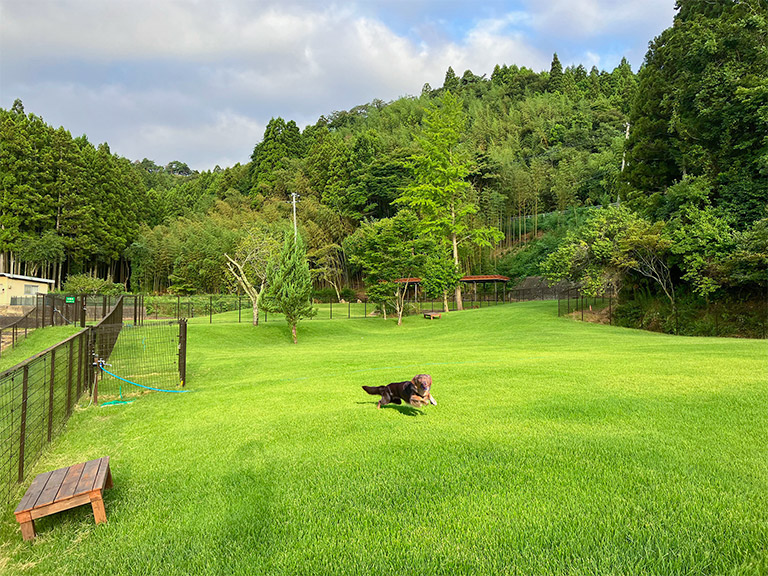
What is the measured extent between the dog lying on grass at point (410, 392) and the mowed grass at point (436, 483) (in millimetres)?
172

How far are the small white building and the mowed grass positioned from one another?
104 feet

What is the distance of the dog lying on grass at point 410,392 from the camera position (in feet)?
17.9

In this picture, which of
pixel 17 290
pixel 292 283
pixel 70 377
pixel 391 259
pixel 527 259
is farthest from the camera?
pixel 527 259

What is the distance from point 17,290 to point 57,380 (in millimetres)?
31412

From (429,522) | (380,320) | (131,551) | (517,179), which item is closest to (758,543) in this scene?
(429,522)

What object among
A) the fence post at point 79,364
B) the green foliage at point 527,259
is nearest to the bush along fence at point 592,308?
the green foliage at point 527,259

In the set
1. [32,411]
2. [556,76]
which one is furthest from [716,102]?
[556,76]

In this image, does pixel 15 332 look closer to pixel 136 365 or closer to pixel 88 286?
pixel 136 365

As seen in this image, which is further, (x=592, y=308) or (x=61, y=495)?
(x=592, y=308)

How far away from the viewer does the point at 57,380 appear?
897 cm

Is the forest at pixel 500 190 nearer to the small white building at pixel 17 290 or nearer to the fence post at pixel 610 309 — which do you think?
the fence post at pixel 610 309

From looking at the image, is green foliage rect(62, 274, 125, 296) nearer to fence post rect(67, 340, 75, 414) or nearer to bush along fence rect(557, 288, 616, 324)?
fence post rect(67, 340, 75, 414)

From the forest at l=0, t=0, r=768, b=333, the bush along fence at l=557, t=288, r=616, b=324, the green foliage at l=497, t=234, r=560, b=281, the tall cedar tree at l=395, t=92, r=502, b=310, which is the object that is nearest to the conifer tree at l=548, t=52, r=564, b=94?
the forest at l=0, t=0, r=768, b=333

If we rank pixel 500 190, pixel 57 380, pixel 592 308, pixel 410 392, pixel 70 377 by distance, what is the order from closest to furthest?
pixel 410 392 < pixel 70 377 < pixel 57 380 < pixel 592 308 < pixel 500 190
